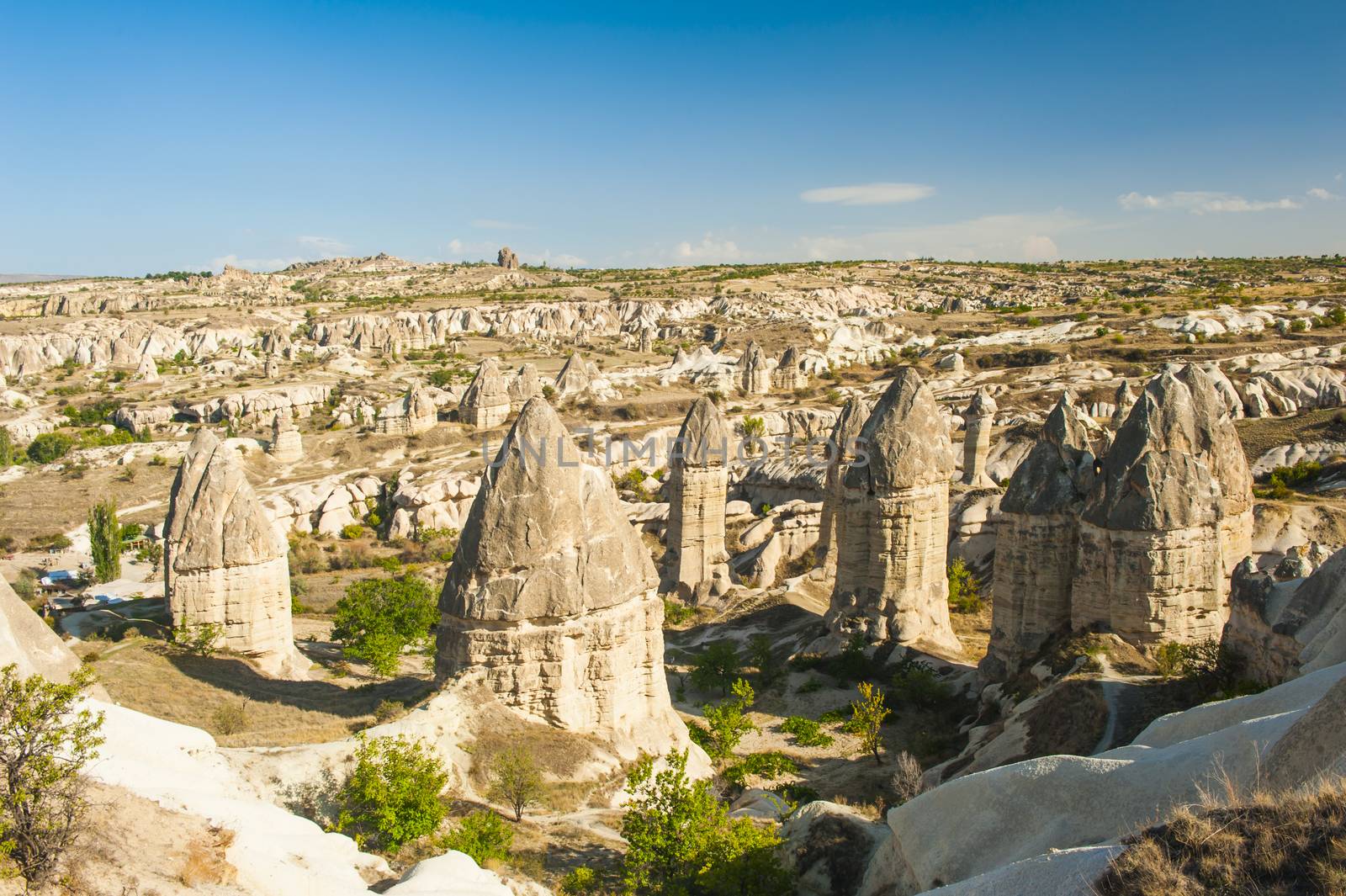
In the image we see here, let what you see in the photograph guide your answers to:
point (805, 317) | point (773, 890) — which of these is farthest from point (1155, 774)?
point (805, 317)

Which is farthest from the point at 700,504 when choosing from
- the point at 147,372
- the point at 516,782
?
the point at 147,372

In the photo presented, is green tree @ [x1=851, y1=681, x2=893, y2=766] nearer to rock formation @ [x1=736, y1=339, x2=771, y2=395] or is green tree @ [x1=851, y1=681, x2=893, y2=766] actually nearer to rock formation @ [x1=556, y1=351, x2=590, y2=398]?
rock formation @ [x1=556, y1=351, x2=590, y2=398]

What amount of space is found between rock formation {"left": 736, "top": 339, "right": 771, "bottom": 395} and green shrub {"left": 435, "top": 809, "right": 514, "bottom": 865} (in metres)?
50.7

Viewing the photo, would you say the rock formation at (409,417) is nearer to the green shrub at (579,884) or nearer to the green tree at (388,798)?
the green tree at (388,798)

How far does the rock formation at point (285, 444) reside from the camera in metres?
45.8

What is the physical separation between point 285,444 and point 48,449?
14892mm

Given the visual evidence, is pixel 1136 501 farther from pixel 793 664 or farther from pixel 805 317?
pixel 805 317

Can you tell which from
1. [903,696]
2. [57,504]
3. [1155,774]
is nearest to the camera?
[1155,774]

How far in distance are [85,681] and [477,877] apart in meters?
4.12

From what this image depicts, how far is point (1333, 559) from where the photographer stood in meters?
10.8

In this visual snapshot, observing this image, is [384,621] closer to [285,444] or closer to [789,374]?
[285,444]

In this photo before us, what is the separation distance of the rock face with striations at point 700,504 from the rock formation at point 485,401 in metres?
27.9

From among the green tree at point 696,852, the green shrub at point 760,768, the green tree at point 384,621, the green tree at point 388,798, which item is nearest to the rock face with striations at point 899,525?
the green shrub at point 760,768

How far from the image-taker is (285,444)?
151ft
